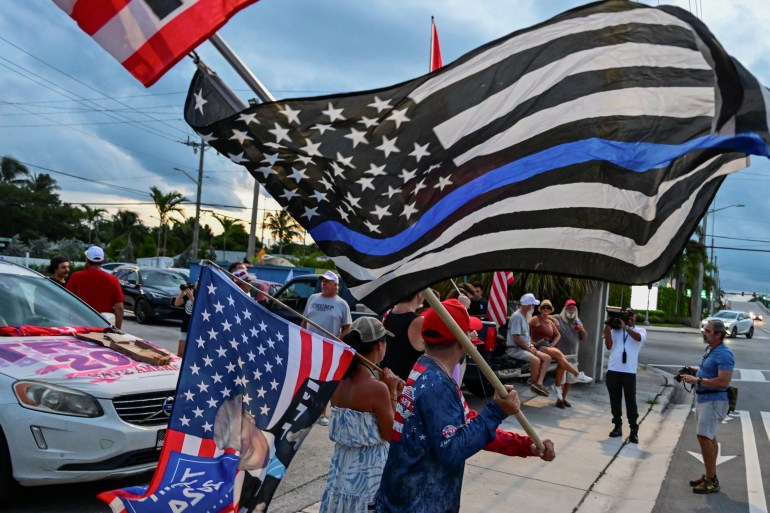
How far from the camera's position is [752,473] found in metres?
7.68

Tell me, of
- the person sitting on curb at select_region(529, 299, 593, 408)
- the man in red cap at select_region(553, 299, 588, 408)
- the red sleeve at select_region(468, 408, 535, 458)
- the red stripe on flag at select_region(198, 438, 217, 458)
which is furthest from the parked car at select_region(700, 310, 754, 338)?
the red stripe on flag at select_region(198, 438, 217, 458)

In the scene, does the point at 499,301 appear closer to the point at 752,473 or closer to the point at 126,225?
the point at 752,473

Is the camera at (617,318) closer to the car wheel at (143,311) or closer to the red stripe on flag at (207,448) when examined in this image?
the red stripe on flag at (207,448)

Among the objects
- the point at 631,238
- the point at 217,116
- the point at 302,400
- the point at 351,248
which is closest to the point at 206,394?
the point at 302,400

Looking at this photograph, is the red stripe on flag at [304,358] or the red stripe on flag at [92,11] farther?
the red stripe on flag at [304,358]

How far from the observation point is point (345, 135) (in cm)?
295

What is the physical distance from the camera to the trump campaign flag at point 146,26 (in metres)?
2.79

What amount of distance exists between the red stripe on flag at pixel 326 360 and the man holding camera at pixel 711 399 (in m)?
5.23

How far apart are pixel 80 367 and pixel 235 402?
252cm

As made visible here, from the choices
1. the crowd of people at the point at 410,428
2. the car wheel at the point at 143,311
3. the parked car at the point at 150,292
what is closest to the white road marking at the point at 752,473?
the crowd of people at the point at 410,428

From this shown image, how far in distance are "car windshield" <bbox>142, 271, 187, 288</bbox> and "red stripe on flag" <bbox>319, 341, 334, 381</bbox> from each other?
59.8 ft

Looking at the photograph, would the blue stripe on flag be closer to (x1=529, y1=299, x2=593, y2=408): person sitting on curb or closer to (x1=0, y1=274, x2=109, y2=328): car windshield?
(x1=0, y1=274, x2=109, y2=328): car windshield

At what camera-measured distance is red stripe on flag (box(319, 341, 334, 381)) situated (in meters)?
3.13

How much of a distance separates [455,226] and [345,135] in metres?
0.63
